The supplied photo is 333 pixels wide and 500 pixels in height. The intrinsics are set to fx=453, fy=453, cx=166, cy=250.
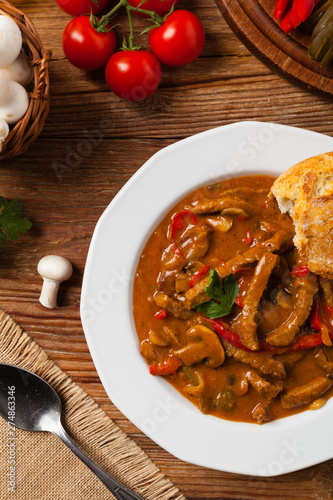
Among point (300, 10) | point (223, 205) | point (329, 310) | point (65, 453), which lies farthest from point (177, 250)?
point (65, 453)

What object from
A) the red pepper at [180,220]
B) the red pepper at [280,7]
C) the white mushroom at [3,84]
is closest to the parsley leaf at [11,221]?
the white mushroom at [3,84]

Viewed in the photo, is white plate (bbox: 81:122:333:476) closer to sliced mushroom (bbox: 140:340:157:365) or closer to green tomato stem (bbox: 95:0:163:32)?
sliced mushroom (bbox: 140:340:157:365)

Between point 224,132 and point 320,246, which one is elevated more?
point 224,132

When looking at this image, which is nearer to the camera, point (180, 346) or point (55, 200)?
point (180, 346)

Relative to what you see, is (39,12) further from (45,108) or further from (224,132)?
(224,132)

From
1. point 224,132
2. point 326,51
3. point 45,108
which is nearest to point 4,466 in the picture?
point 45,108

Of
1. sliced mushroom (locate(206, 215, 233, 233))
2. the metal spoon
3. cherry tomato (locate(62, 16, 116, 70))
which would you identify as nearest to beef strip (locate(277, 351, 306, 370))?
sliced mushroom (locate(206, 215, 233, 233))

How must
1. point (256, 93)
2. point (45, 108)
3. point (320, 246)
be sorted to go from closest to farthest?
point (320, 246) → point (45, 108) → point (256, 93)

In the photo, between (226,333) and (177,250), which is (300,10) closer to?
(177,250)
